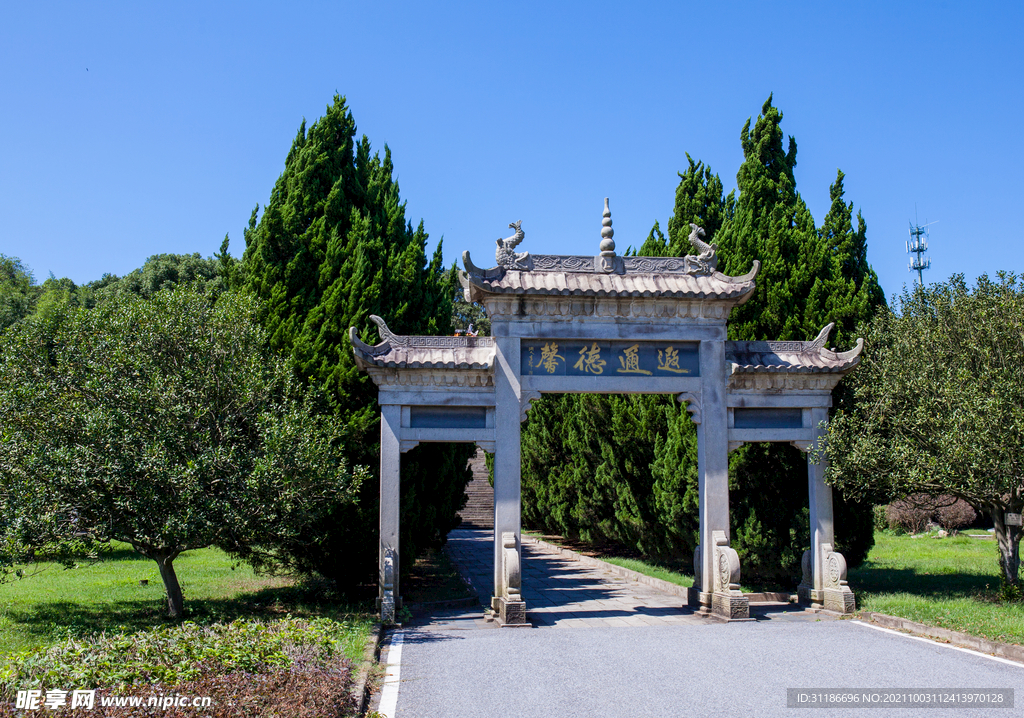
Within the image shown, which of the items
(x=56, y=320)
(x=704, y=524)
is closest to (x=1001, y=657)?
(x=704, y=524)

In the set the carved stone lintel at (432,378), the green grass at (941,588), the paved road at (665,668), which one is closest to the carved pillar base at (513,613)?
the paved road at (665,668)

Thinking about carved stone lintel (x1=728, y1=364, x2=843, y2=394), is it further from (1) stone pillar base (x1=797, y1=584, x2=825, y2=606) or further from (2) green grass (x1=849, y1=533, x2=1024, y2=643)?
(2) green grass (x1=849, y1=533, x2=1024, y2=643)

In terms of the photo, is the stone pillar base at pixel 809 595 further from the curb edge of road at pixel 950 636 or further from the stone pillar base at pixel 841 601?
the curb edge of road at pixel 950 636

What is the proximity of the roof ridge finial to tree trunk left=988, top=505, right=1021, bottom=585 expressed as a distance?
6.41m

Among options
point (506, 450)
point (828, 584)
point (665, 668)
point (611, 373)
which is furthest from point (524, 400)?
point (828, 584)

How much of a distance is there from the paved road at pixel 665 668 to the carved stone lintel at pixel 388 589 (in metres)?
0.32

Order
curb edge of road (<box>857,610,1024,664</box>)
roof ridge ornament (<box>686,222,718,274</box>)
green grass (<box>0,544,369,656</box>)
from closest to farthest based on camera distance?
1. curb edge of road (<box>857,610,1024,664</box>)
2. green grass (<box>0,544,369,656</box>)
3. roof ridge ornament (<box>686,222,718,274</box>)

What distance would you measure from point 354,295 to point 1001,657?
9.47m

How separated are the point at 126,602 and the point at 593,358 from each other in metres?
7.96

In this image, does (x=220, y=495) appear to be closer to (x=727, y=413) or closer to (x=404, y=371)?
(x=404, y=371)

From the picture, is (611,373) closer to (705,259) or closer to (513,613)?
(705,259)

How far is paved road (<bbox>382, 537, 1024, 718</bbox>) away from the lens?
21.2 feet

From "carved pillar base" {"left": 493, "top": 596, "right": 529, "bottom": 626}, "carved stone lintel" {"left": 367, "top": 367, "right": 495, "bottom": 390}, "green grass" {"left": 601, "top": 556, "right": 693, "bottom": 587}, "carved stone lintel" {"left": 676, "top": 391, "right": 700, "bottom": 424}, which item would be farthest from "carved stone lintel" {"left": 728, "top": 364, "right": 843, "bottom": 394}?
"carved pillar base" {"left": 493, "top": 596, "right": 529, "bottom": 626}

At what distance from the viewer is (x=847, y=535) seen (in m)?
12.8
